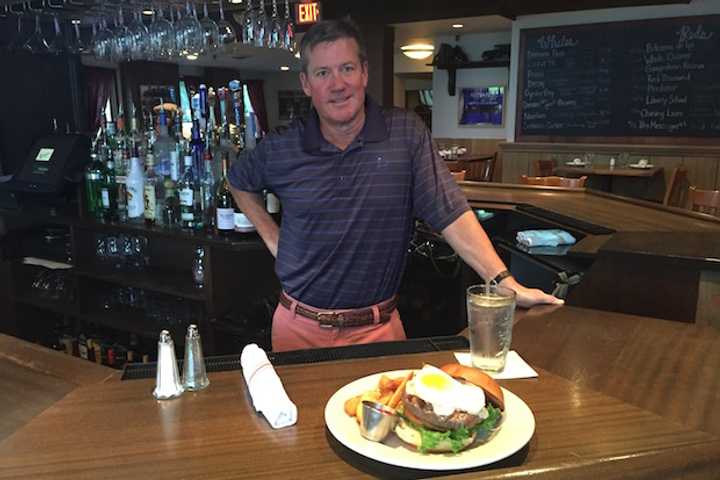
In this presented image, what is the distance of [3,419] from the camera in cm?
113

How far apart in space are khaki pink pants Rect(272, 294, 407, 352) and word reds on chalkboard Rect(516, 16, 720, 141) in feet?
19.5

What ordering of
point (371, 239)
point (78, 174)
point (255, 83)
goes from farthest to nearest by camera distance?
point (255, 83) < point (78, 174) < point (371, 239)

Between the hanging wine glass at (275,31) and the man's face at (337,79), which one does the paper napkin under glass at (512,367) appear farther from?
the hanging wine glass at (275,31)

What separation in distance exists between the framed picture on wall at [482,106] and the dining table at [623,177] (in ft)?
5.52

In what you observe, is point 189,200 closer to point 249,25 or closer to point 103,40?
point 249,25

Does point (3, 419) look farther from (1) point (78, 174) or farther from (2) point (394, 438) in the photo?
(1) point (78, 174)

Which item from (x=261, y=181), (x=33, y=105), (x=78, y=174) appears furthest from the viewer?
(x=33, y=105)

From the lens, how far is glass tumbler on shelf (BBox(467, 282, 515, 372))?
1119 millimetres

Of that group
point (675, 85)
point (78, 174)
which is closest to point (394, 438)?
A: point (78, 174)

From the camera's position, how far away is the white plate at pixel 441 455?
79 cm

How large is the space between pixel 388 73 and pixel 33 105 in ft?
12.4

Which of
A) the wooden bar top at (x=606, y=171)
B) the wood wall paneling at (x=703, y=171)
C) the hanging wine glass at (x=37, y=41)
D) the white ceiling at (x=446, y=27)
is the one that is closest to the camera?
the hanging wine glass at (x=37, y=41)

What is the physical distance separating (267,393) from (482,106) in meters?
8.13

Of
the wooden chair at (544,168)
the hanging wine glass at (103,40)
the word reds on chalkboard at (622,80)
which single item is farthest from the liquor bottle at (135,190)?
the word reds on chalkboard at (622,80)
